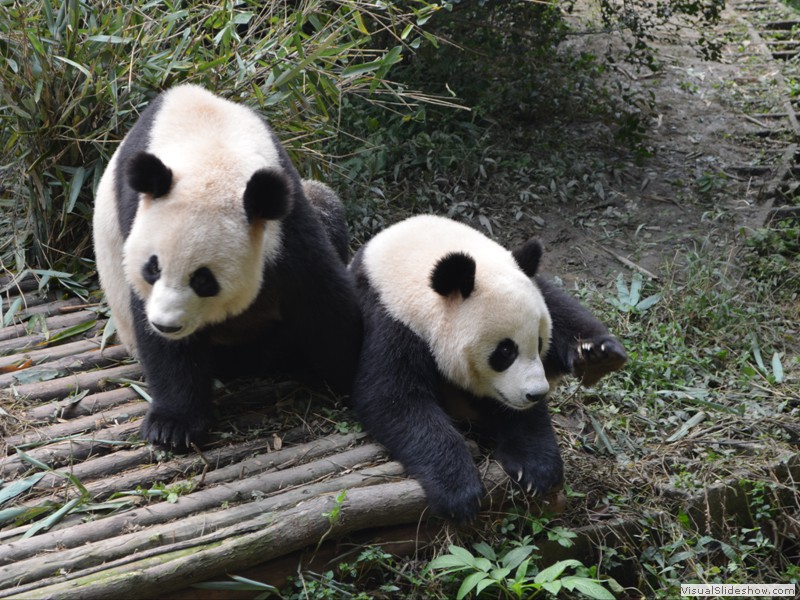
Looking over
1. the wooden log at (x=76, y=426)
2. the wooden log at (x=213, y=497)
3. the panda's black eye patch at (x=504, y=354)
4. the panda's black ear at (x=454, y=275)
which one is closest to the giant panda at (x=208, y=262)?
the wooden log at (x=76, y=426)

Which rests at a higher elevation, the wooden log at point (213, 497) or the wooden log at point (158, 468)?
the wooden log at point (213, 497)

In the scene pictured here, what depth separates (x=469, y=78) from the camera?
7.39 m

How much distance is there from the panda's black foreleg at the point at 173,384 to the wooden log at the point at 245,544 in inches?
28.0

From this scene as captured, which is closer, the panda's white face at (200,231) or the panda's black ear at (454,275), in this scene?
the panda's white face at (200,231)

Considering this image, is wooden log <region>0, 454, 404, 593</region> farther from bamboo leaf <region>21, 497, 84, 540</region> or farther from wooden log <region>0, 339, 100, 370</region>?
wooden log <region>0, 339, 100, 370</region>

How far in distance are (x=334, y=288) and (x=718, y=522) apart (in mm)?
2113

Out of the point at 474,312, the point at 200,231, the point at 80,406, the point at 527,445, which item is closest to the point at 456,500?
the point at 527,445

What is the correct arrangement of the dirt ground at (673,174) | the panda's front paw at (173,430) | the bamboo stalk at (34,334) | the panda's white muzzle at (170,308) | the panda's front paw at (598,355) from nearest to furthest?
the panda's white muzzle at (170,308), the panda's front paw at (173,430), the panda's front paw at (598,355), the bamboo stalk at (34,334), the dirt ground at (673,174)

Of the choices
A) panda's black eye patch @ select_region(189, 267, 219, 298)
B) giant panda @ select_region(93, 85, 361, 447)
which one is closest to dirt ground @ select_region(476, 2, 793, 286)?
giant panda @ select_region(93, 85, 361, 447)

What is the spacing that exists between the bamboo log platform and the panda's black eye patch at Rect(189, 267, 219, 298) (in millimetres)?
743

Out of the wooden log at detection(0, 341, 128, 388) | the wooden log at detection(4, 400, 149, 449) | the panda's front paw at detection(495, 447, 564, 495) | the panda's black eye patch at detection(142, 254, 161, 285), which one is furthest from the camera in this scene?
the wooden log at detection(0, 341, 128, 388)

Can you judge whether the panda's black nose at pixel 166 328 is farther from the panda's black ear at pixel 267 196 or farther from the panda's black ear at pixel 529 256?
the panda's black ear at pixel 529 256

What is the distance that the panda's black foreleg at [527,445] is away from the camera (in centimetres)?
367

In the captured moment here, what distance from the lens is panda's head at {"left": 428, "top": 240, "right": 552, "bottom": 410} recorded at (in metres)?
3.72
